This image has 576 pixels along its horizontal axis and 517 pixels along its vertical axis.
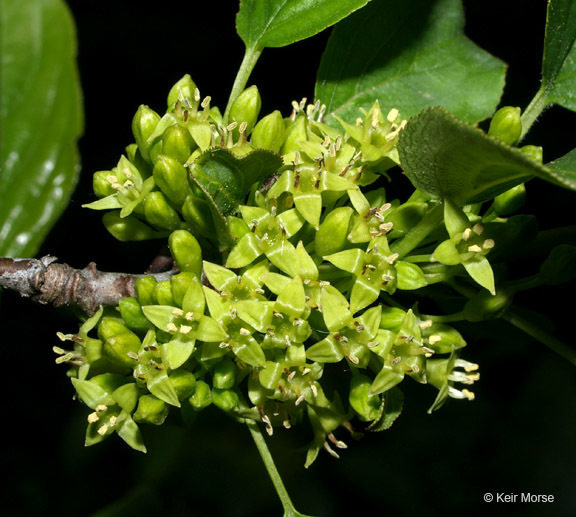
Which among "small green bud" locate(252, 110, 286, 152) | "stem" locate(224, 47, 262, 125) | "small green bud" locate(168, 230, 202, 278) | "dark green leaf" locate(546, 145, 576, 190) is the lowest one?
"small green bud" locate(168, 230, 202, 278)

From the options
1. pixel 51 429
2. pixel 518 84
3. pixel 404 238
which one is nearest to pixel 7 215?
pixel 404 238

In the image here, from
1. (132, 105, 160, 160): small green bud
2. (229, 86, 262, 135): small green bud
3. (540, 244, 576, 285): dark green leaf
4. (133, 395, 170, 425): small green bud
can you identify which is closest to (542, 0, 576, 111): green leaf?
(540, 244, 576, 285): dark green leaf

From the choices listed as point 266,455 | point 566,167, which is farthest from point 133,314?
point 566,167

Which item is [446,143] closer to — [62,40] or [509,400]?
[62,40]

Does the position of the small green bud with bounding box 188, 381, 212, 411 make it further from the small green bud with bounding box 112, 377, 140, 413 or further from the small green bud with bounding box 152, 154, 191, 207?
the small green bud with bounding box 152, 154, 191, 207

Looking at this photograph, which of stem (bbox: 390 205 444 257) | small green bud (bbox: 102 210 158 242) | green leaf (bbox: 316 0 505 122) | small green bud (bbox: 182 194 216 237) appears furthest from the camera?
green leaf (bbox: 316 0 505 122)

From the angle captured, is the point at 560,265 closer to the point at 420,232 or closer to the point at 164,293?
the point at 420,232
